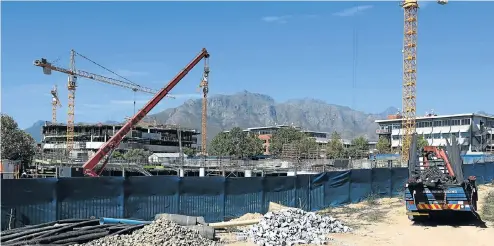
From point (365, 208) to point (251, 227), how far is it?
9023 millimetres

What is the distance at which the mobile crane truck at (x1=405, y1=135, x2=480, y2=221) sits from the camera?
16.1 meters

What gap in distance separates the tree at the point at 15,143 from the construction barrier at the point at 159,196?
43.7 metres

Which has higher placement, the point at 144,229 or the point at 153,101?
the point at 153,101

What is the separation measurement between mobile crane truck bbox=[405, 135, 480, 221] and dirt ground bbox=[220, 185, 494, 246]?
0.56 meters

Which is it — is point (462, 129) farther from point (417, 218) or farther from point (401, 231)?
point (401, 231)

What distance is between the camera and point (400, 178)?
1125 inches

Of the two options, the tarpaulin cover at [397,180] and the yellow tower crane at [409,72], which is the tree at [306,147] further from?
the tarpaulin cover at [397,180]

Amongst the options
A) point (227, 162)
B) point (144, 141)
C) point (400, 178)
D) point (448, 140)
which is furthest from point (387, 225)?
point (144, 141)

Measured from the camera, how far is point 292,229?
14.8 m

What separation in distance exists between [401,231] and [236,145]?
94.0m

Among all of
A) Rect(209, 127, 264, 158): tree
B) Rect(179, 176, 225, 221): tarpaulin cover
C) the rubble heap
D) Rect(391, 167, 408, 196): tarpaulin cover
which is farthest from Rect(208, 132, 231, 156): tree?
the rubble heap

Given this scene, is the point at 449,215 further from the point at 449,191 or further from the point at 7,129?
the point at 7,129

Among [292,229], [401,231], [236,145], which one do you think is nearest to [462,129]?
[236,145]

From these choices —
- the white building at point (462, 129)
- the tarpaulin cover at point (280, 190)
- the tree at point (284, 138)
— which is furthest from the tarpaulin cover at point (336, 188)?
the tree at point (284, 138)
